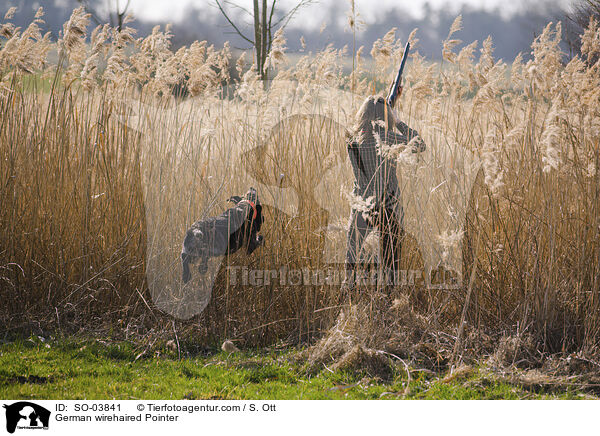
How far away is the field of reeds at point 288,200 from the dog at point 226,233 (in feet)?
0.75

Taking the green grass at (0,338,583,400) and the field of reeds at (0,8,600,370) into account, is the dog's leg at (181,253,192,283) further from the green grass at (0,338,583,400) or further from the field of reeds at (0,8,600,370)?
the green grass at (0,338,583,400)

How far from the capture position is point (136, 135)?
3.34m

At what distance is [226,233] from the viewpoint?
273cm

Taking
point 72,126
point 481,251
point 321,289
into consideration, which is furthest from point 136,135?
point 481,251

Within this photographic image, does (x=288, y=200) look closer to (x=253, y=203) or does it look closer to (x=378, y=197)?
(x=253, y=203)

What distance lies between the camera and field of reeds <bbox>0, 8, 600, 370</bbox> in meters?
2.69

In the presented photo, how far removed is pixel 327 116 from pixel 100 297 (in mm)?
2103

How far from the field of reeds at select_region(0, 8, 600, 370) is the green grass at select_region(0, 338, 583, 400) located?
203 millimetres

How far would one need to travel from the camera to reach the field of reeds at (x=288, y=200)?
269 centimetres
